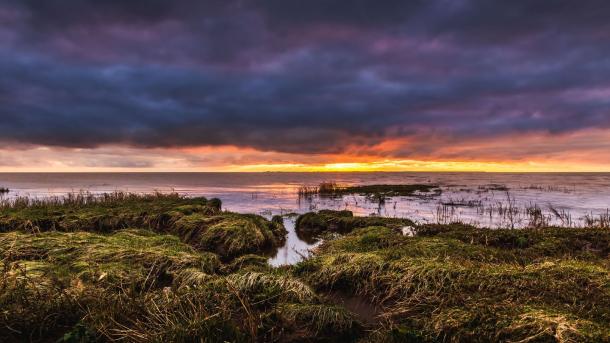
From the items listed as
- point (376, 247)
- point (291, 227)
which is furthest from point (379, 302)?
point (291, 227)

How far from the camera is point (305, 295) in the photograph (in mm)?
6586

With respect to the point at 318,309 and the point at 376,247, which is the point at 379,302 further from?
the point at 376,247

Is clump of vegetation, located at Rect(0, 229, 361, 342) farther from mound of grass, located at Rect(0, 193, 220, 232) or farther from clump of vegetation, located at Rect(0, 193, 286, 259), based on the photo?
mound of grass, located at Rect(0, 193, 220, 232)

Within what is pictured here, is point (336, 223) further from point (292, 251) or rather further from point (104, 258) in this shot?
point (104, 258)

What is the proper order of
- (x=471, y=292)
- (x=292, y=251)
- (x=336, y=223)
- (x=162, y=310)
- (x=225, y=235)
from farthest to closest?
(x=336, y=223), (x=292, y=251), (x=225, y=235), (x=471, y=292), (x=162, y=310)

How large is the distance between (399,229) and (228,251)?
26.4ft

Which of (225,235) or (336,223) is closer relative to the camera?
(225,235)

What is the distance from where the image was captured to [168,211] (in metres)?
18.8

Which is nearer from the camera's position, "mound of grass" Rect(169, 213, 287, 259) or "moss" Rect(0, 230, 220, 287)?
"moss" Rect(0, 230, 220, 287)

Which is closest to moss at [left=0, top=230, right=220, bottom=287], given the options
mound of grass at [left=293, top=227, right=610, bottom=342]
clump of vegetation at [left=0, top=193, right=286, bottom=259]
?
clump of vegetation at [left=0, top=193, right=286, bottom=259]

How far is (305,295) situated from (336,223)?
13.4 metres

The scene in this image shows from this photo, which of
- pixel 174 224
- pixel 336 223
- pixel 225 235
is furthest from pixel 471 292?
pixel 174 224

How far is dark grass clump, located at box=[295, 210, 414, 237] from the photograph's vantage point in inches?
711

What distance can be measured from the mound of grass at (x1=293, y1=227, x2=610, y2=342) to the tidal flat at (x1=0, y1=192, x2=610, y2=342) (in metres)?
0.03
